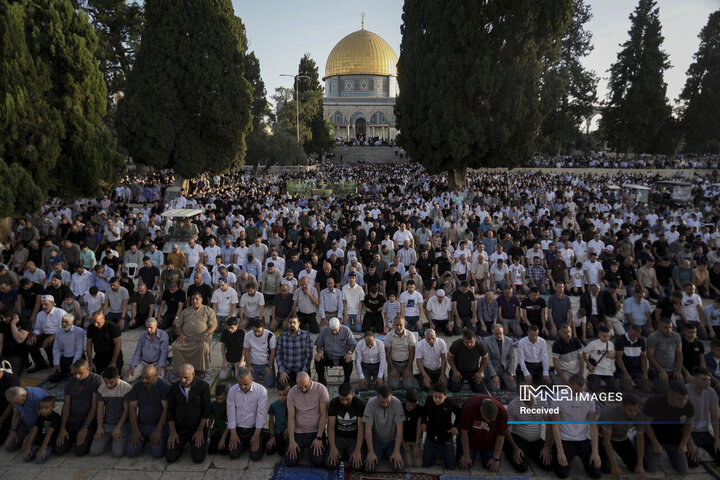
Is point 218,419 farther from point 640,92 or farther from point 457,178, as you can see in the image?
point 640,92

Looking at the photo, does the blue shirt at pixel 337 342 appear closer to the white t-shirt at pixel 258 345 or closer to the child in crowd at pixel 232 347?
the white t-shirt at pixel 258 345

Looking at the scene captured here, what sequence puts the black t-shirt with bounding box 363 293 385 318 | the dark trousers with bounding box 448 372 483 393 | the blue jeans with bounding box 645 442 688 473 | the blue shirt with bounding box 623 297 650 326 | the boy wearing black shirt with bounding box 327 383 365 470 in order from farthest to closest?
the black t-shirt with bounding box 363 293 385 318 → the blue shirt with bounding box 623 297 650 326 → the dark trousers with bounding box 448 372 483 393 → the boy wearing black shirt with bounding box 327 383 365 470 → the blue jeans with bounding box 645 442 688 473

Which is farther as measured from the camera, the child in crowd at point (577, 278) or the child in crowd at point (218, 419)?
the child in crowd at point (577, 278)

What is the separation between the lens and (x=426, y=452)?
4.88 metres

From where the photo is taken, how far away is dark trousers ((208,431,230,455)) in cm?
507

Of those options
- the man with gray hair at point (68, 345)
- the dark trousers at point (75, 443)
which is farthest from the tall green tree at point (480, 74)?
the dark trousers at point (75, 443)

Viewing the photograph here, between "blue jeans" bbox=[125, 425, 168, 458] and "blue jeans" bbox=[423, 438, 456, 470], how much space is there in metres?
2.82

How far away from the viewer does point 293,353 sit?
20.1ft

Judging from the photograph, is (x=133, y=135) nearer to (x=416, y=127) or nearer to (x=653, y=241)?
(x=416, y=127)

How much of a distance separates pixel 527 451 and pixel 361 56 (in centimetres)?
6914

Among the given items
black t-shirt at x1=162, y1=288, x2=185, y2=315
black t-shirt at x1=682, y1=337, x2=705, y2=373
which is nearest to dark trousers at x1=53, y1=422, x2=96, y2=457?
black t-shirt at x1=162, y1=288, x2=185, y2=315

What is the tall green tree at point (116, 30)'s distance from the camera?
22344 millimetres

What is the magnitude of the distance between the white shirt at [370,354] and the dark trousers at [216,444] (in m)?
1.80

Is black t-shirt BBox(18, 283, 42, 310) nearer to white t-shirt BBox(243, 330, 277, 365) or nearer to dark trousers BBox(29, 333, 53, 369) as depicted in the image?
dark trousers BBox(29, 333, 53, 369)
